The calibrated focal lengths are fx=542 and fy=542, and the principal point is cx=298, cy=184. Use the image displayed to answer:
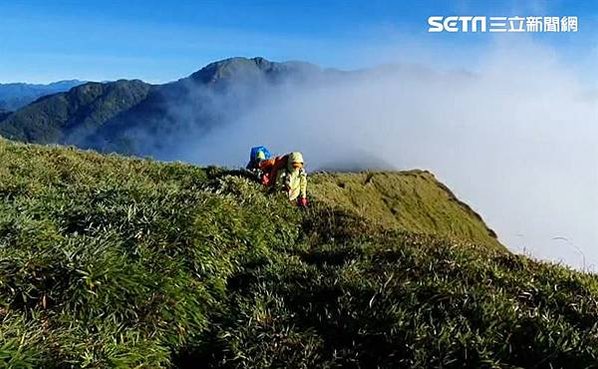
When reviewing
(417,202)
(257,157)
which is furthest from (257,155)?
(417,202)

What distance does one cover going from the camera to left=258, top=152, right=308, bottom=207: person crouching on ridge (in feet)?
53.1

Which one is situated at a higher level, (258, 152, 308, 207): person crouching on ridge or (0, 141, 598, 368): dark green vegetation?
(258, 152, 308, 207): person crouching on ridge

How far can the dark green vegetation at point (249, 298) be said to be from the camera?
20.4 ft

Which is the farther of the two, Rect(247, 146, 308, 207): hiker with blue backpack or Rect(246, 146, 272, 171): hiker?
Rect(246, 146, 272, 171): hiker

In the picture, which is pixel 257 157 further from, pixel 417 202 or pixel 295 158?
pixel 417 202

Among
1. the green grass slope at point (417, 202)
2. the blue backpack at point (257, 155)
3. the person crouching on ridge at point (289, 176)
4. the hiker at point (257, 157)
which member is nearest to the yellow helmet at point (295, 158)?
the person crouching on ridge at point (289, 176)

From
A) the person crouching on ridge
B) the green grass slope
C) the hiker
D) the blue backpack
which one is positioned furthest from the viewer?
the green grass slope

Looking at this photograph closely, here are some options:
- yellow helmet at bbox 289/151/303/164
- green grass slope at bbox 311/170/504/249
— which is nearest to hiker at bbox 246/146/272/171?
yellow helmet at bbox 289/151/303/164

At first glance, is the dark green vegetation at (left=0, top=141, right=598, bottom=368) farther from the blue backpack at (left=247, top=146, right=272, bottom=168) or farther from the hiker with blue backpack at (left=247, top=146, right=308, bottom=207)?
the blue backpack at (left=247, top=146, right=272, bottom=168)

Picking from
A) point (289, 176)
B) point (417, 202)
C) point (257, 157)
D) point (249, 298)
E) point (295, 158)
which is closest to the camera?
point (249, 298)

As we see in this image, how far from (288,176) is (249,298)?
8.88 meters

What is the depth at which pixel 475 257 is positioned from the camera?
999cm

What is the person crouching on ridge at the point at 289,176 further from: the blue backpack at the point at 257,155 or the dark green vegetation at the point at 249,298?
the dark green vegetation at the point at 249,298

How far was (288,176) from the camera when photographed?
661 inches
